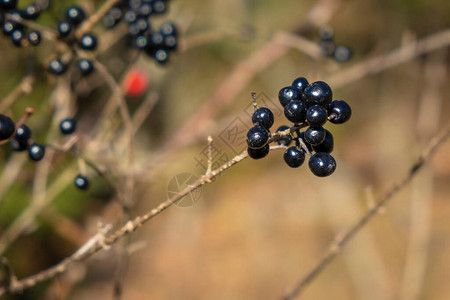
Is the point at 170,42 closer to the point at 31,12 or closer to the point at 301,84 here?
the point at 31,12

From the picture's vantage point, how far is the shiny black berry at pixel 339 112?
118 cm

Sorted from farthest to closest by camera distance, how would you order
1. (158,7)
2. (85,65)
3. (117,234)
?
(158,7) < (85,65) < (117,234)

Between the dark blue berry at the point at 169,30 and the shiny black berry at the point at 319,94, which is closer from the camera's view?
the shiny black berry at the point at 319,94

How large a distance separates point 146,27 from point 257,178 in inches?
174

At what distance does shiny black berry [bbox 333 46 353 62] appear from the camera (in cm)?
266

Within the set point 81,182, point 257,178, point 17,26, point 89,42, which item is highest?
point 89,42

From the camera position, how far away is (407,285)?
2.89 m

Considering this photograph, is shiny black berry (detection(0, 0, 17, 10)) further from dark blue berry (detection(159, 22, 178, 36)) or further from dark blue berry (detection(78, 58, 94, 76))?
dark blue berry (detection(159, 22, 178, 36))

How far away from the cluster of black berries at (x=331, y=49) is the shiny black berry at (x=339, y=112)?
1602 mm

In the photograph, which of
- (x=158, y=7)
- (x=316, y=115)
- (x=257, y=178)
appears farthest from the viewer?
(x=257, y=178)

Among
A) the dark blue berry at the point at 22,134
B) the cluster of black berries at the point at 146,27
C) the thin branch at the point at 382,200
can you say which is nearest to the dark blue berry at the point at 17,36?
the dark blue berry at the point at 22,134

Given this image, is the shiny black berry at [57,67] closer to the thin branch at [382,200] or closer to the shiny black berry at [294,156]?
the shiny black berry at [294,156]

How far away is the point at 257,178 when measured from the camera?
6.30 metres

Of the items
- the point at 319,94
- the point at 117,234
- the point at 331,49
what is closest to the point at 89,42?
the point at 117,234
